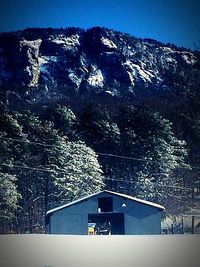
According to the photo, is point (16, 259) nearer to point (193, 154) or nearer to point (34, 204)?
point (34, 204)

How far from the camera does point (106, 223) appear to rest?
3.94 metres

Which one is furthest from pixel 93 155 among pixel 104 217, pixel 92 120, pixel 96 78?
pixel 96 78

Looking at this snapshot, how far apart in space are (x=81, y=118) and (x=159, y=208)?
39.6 inches

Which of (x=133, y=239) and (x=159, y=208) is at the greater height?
(x=159, y=208)

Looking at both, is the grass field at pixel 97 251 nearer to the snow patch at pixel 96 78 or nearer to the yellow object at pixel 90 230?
the yellow object at pixel 90 230

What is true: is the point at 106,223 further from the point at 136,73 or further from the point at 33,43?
the point at 33,43

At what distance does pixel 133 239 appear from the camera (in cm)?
396

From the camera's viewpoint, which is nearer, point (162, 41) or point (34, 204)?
point (34, 204)

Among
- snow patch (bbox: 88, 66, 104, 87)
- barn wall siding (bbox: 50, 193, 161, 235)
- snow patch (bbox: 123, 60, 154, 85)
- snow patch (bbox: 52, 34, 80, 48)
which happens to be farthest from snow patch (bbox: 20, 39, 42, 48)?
barn wall siding (bbox: 50, 193, 161, 235)

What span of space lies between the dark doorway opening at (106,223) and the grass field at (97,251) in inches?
1.9

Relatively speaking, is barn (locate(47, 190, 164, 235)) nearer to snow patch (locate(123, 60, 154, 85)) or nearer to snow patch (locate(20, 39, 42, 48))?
snow patch (locate(123, 60, 154, 85))

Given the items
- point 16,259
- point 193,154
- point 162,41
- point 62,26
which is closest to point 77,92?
point 62,26

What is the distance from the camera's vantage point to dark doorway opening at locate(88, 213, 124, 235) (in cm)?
394

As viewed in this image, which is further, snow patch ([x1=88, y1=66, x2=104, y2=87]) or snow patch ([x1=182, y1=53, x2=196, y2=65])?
snow patch ([x1=182, y1=53, x2=196, y2=65])
